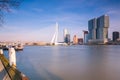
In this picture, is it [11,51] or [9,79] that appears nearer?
[9,79]

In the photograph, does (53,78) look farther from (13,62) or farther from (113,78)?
(113,78)

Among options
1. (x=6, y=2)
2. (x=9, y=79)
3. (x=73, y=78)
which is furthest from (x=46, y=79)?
(x=6, y=2)

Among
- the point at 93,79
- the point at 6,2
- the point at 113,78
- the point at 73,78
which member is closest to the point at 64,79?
the point at 73,78

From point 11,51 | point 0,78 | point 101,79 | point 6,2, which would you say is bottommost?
point 101,79

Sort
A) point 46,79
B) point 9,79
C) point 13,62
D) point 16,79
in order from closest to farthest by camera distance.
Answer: point 16,79 < point 9,79 < point 13,62 < point 46,79

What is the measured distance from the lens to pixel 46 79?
537 inches

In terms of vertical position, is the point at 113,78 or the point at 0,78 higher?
the point at 0,78

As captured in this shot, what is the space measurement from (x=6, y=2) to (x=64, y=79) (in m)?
8.69

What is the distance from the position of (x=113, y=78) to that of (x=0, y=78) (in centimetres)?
1009

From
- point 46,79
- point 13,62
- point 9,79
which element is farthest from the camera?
point 46,79

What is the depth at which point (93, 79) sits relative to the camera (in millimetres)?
14391

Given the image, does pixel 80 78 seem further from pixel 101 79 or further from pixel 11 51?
pixel 11 51

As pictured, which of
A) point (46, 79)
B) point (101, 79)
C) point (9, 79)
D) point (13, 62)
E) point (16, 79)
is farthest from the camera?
point (101, 79)

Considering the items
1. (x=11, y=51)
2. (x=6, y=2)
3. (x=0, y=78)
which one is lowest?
(x=0, y=78)
